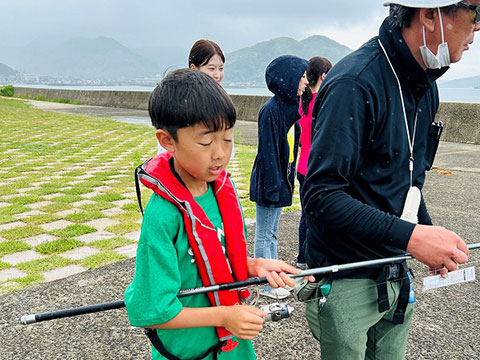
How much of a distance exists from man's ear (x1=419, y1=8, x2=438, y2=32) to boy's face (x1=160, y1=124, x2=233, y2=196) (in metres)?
0.72

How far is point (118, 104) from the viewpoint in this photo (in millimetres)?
24922

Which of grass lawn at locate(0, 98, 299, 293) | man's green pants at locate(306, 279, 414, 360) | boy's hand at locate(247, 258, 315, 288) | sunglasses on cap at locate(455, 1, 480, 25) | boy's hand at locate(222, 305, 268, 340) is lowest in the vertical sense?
grass lawn at locate(0, 98, 299, 293)

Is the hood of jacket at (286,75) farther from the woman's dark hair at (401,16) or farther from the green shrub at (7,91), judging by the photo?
the green shrub at (7,91)

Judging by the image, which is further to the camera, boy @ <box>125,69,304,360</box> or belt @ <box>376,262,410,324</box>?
belt @ <box>376,262,410,324</box>

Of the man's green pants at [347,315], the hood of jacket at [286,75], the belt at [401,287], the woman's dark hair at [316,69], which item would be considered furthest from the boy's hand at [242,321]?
the woman's dark hair at [316,69]

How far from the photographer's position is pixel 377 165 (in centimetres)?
149

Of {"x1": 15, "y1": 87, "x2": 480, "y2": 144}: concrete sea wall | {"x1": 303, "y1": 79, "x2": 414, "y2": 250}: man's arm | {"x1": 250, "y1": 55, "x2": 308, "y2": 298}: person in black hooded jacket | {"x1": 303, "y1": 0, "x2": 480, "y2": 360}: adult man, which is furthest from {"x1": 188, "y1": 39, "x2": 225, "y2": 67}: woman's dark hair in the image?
{"x1": 15, "y1": 87, "x2": 480, "y2": 144}: concrete sea wall

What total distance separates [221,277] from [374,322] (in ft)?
2.09

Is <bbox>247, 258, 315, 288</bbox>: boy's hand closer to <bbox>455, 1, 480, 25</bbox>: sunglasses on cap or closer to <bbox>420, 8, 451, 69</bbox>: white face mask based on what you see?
<bbox>420, 8, 451, 69</bbox>: white face mask

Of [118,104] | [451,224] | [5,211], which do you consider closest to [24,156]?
[5,211]

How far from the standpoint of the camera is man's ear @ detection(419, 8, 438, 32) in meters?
1.43

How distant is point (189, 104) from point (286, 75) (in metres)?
2.01

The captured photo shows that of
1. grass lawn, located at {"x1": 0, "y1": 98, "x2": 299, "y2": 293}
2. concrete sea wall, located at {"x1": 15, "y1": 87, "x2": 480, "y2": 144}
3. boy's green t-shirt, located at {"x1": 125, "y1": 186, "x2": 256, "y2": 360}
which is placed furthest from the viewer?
concrete sea wall, located at {"x1": 15, "y1": 87, "x2": 480, "y2": 144}

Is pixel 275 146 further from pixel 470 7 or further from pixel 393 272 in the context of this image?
pixel 470 7
